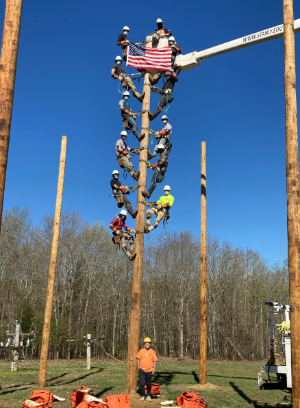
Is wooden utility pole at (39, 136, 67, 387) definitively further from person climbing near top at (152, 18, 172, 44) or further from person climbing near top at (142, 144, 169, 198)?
person climbing near top at (152, 18, 172, 44)

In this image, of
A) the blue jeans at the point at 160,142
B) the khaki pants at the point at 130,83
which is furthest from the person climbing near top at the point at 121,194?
the khaki pants at the point at 130,83

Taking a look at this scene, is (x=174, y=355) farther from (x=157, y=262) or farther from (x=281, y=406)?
(x=281, y=406)

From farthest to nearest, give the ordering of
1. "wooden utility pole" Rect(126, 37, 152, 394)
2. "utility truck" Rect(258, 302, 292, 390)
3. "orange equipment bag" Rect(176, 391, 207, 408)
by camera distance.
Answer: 1. "wooden utility pole" Rect(126, 37, 152, 394)
2. "utility truck" Rect(258, 302, 292, 390)
3. "orange equipment bag" Rect(176, 391, 207, 408)

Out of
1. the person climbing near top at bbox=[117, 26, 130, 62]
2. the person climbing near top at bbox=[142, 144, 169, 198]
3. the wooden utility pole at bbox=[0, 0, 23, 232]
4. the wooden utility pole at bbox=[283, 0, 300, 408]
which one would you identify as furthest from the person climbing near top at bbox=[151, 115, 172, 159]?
the wooden utility pole at bbox=[0, 0, 23, 232]

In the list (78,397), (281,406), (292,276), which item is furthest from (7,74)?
(281,406)

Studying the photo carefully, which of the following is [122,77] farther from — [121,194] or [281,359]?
[281,359]

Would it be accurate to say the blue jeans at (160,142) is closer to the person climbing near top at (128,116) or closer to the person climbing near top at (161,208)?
the person climbing near top at (128,116)

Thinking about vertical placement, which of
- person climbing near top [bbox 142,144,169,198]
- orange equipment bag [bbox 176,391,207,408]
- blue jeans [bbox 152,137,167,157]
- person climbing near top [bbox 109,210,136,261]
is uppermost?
blue jeans [bbox 152,137,167,157]

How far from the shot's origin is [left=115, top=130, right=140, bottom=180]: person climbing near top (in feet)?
32.8

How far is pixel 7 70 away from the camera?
4555 mm

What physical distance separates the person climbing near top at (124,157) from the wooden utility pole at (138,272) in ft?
0.71

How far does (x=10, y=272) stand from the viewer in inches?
1183

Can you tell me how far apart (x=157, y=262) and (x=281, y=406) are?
24918 millimetres

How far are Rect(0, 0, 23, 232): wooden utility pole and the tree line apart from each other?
24731mm
